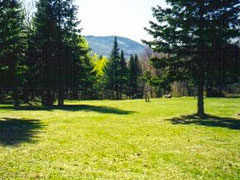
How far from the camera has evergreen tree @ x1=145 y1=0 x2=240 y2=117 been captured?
78.8 feet

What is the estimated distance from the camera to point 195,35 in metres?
25.0

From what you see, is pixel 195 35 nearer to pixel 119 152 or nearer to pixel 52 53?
pixel 119 152

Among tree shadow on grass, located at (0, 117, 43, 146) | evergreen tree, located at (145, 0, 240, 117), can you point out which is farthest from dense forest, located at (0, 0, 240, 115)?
tree shadow on grass, located at (0, 117, 43, 146)

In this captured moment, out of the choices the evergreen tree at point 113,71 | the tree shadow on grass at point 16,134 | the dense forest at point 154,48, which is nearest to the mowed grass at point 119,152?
the tree shadow on grass at point 16,134

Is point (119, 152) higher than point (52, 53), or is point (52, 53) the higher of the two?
point (52, 53)

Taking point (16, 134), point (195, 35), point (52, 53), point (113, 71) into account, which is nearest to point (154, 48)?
point (195, 35)

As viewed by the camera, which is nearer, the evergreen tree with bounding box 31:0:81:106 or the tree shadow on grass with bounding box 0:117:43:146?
the tree shadow on grass with bounding box 0:117:43:146

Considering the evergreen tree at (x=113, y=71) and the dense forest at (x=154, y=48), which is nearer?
the dense forest at (x=154, y=48)

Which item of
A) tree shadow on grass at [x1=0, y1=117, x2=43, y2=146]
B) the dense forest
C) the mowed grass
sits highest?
the dense forest

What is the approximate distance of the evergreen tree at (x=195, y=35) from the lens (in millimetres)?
24016

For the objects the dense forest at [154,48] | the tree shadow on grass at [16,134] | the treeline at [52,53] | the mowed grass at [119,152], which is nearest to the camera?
the mowed grass at [119,152]

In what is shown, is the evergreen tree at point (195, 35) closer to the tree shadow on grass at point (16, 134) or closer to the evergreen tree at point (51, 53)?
the tree shadow on grass at point (16, 134)

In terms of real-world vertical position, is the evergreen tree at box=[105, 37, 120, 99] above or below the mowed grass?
above

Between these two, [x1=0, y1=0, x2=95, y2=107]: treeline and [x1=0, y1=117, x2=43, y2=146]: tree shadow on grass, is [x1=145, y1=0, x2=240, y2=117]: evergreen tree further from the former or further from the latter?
[x1=0, y1=0, x2=95, y2=107]: treeline
